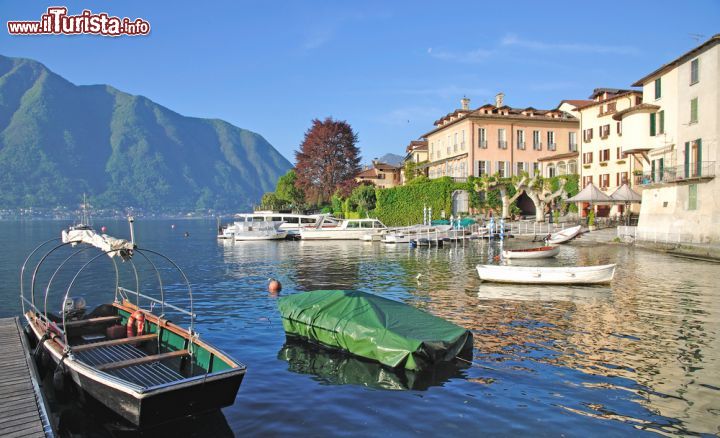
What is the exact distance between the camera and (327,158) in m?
84.4

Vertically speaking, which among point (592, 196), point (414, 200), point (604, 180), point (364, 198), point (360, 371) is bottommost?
point (360, 371)

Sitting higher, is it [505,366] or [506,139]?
[506,139]

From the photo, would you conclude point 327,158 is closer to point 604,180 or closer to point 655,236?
point 604,180

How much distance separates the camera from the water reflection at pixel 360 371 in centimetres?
1230

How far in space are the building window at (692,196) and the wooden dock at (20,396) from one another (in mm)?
41048

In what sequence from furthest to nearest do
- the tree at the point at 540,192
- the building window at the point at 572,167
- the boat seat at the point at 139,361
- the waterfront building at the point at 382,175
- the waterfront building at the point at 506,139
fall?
the waterfront building at the point at 382,175 → the waterfront building at the point at 506,139 → the building window at the point at 572,167 → the tree at the point at 540,192 → the boat seat at the point at 139,361

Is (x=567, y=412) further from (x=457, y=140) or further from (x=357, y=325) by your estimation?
(x=457, y=140)

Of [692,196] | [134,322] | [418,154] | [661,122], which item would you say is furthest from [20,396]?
[418,154]

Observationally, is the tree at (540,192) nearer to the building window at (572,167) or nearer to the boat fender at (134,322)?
the building window at (572,167)

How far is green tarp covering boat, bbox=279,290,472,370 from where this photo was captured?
1271 cm

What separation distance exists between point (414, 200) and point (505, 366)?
54717 millimetres

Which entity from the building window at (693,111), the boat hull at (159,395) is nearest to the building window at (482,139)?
the building window at (693,111)

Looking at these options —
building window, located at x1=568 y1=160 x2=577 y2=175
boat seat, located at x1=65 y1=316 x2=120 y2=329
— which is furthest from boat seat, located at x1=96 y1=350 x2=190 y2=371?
building window, located at x1=568 y1=160 x2=577 y2=175

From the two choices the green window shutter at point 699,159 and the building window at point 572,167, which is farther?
the building window at point 572,167
